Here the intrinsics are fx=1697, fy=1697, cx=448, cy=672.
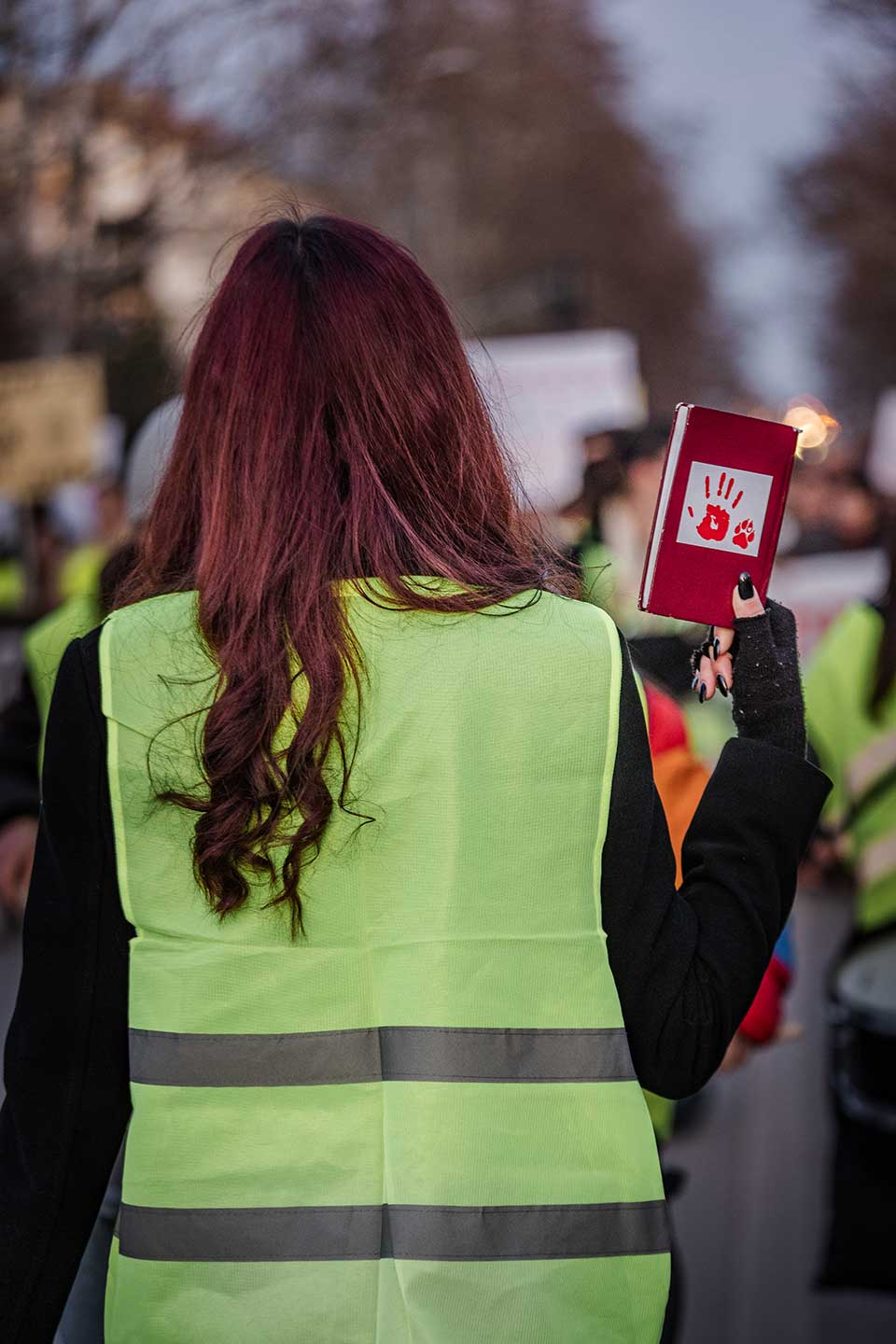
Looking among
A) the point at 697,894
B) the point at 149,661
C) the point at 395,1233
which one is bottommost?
the point at 395,1233

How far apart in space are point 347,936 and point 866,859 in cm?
214

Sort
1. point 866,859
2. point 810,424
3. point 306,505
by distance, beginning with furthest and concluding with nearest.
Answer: point 866,859 < point 810,424 < point 306,505

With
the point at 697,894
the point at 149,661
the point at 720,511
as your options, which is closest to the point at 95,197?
the point at 720,511

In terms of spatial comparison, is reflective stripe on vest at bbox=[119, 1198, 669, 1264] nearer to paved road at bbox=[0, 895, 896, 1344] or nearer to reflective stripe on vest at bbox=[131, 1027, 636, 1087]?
reflective stripe on vest at bbox=[131, 1027, 636, 1087]

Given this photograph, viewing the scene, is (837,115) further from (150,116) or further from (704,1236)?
(704,1236)

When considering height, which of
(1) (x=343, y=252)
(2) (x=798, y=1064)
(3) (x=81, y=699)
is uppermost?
(1) (x=343, y=252)

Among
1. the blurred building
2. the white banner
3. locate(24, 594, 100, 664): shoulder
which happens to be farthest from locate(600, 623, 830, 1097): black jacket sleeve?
the blurred building

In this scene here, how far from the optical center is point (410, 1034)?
1.65m

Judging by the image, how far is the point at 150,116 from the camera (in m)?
13.5

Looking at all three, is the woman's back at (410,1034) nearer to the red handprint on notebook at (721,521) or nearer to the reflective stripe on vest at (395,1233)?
the reflective stripe on vest at (395,1233)

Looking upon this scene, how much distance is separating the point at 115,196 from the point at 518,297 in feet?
56.1

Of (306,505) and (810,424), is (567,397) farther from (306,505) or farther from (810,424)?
(306,505)

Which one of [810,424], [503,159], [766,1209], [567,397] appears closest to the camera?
[810,424]

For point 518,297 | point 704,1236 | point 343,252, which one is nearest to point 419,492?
point 343,252
